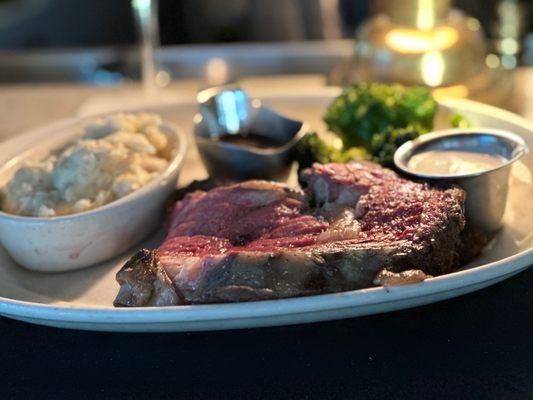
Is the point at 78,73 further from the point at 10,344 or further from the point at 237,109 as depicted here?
the point at 10,344

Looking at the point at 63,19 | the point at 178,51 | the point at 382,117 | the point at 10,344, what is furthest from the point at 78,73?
the point at 10,344

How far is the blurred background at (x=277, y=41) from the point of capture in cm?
396

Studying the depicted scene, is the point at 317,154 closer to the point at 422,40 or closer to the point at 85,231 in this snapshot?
the point at 85,231

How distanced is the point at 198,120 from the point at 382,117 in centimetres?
84

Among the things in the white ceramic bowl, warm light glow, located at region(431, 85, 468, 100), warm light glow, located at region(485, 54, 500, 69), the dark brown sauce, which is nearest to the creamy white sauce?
the dark brown sauce

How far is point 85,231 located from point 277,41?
464cm

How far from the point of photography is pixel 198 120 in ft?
9.68

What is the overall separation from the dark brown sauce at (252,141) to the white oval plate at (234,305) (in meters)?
0.78

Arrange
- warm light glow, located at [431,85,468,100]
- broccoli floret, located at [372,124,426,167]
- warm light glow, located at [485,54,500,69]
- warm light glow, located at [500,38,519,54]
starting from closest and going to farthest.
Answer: broccoli floret, located at [372,124,426,167] < warm light glow, located at [431,85,468,100] < warm light glow, located at [485,54,500,69] < warm light glow, located at [500,38,519,54]

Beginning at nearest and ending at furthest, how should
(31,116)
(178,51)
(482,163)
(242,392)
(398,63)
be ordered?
(242,392), (482,163), (398,63), (31,116), (178,51)

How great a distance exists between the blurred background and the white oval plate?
5.43ft

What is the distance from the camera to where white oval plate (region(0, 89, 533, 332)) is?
5.67 feet

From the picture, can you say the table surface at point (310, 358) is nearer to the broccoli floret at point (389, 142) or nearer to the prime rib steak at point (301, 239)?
the prime rib steak at point (301, 239)

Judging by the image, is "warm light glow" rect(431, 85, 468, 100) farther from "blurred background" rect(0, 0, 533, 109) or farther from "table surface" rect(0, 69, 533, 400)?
"table surface" rect(0, 69, 533, 400)
